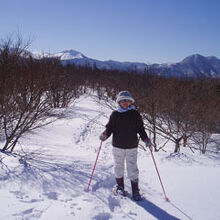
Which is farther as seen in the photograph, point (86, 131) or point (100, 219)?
point (86, 131)

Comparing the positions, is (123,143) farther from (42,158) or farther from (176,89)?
(176,89)

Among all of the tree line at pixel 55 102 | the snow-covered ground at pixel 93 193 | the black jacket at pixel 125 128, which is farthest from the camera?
the tree line at pixel 55 102

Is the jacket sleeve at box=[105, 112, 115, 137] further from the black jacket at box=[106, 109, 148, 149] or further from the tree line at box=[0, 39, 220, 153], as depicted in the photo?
the tree line at box=[0, 39, 220, 153]

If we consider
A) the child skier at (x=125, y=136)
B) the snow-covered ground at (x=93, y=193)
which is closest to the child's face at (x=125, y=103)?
the child skier at (x=125, y=136)

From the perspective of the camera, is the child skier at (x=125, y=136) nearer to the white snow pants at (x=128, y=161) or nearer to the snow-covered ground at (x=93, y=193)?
the white snow pants at (x=128, y=161)

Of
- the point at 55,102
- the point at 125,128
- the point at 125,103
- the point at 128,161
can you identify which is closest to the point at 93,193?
the point at 128,161

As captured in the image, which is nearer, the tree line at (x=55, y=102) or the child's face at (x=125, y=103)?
the child's face at (x=125, y=103)

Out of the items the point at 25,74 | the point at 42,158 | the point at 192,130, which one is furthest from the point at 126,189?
the point at 192,130

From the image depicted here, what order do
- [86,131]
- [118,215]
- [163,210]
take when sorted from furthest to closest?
[86,131]
[163,210]
[118,215]

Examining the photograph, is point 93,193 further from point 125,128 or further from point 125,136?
point 125,128

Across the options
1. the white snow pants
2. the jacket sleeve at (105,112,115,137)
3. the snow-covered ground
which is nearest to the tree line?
the snow-covered ground

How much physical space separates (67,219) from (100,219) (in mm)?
382

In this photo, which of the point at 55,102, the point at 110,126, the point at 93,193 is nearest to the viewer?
the point at 93,193

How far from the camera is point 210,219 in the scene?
87.9 inches
